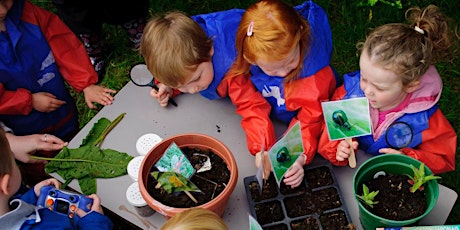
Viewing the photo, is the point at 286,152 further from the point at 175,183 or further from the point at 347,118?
the point at 175,183

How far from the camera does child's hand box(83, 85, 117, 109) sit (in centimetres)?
200

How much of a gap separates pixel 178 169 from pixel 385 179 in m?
0.64

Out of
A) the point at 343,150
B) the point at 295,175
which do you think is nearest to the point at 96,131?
the point at 295,175

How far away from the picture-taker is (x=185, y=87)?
5.61 feet

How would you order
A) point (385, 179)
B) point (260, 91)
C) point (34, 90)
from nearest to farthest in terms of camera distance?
point (385, 179)
point (260, 91)
point (34, 90)

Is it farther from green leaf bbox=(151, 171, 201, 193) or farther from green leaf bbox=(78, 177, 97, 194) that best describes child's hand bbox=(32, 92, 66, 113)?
green leaf bbox=(151, 171, 201, 193)

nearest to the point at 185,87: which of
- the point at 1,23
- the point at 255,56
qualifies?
the point at 255,56

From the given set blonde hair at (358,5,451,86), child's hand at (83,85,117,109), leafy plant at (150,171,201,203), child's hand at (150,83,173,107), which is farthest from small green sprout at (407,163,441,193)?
child's hand at (83,85,117,109)

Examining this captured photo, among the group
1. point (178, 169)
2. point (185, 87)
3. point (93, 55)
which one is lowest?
point (93, 55)

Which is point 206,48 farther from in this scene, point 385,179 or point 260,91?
point 385,179

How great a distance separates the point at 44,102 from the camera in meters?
2.20

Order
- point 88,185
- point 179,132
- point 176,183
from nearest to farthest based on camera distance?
point 176,183, point 88,185, point 179,132

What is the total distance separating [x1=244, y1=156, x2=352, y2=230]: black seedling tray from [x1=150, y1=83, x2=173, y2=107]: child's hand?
1.60 ft

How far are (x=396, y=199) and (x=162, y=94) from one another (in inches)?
36.2
